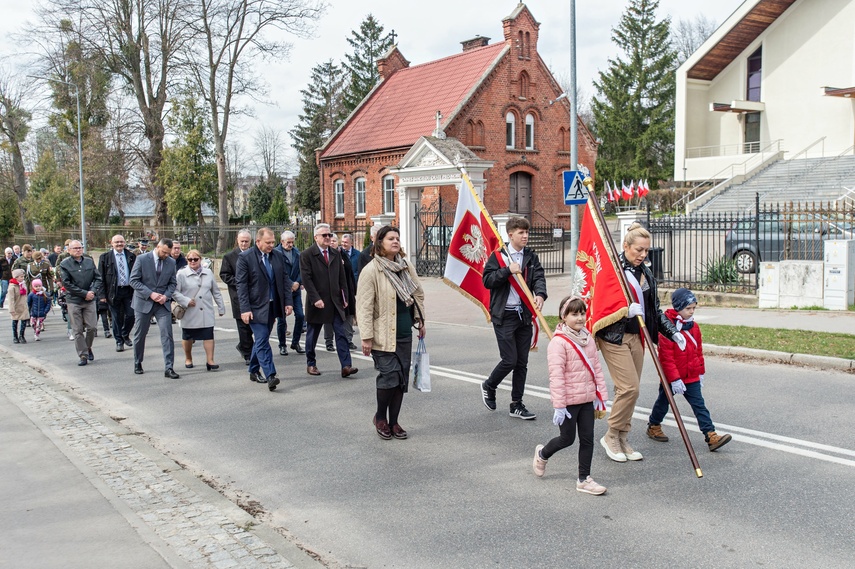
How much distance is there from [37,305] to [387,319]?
11.4 meters

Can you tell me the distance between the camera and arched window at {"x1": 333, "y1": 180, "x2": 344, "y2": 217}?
39125mm

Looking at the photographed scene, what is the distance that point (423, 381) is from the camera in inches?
270

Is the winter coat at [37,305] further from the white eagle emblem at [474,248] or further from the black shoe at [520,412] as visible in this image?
the black shoe at [520,412]

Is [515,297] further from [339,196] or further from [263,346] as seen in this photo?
[339,196]

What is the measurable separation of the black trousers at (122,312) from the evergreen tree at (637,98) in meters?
49.1

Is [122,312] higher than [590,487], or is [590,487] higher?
[122,312]

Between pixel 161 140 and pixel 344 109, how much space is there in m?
25.4

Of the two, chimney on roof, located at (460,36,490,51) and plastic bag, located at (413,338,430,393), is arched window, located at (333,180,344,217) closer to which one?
chimney on roof, located at (460,36,490,51)

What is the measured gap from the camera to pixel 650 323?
596 cm

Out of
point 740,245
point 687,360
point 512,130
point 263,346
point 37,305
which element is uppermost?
point 512,130

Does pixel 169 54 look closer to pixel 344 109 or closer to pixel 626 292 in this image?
pixel 344 109

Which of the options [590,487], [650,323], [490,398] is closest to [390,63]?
[490,398]

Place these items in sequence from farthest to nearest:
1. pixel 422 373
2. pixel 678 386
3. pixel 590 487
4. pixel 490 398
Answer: pixel 490 398
pixel 422 373
pixel 678 386
pixel 590 487

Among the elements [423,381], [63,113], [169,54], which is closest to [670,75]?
[169,54]
